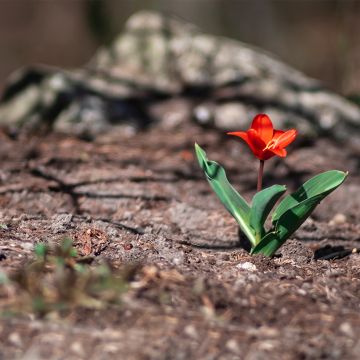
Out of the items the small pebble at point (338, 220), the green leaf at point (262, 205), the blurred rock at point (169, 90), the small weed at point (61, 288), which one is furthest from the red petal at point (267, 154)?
the blurred rock at point (169, 90)

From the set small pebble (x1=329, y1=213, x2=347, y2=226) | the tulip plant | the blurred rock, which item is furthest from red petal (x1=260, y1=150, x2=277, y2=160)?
the blurred rock

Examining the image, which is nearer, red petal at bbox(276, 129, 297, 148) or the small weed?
the small weed

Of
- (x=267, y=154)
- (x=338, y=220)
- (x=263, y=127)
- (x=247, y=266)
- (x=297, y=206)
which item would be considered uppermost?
(x=263, y=127)

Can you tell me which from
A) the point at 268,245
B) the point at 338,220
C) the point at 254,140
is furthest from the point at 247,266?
the point at 338,220

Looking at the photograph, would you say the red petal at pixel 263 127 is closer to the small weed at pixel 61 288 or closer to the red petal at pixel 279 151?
the red petal at pixel 279 151

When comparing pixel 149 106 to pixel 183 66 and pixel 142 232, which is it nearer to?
pixel 183 66

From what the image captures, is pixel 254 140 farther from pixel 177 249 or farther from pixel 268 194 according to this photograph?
pixel 177 249

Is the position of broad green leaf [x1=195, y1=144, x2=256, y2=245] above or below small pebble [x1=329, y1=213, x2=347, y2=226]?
above

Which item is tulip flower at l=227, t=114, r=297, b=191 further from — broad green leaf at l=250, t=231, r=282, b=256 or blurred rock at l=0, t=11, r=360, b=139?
blurred rock at l=0, t=11, r=360, b=139
